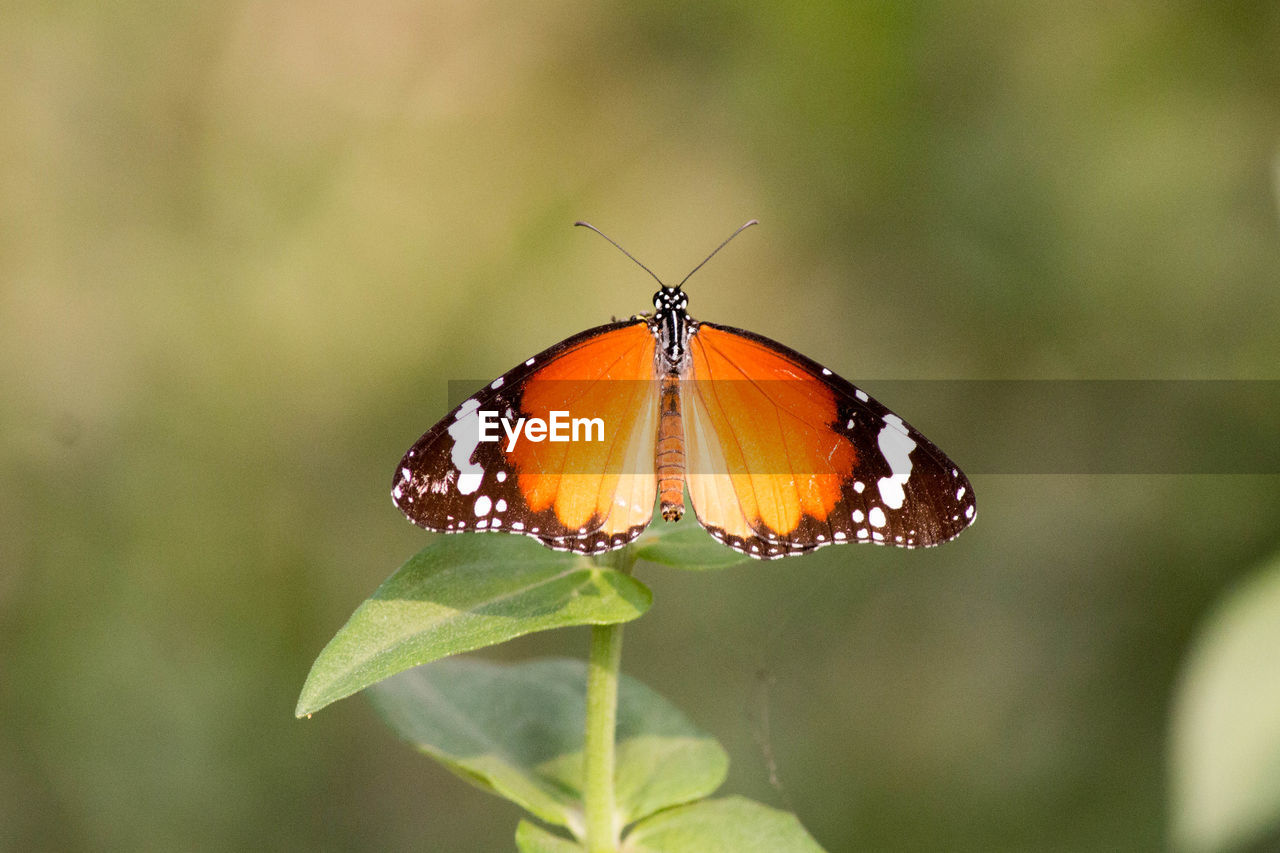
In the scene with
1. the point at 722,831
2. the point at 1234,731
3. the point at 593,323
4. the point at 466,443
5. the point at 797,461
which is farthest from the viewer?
the point at 593,323

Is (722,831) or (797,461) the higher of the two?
(797,461)

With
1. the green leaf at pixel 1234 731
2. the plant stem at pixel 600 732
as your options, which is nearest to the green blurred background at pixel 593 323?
the plant stem at pixel 600 732

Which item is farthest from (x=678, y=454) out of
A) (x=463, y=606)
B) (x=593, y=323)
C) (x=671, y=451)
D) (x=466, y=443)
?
(x=593, y=323)

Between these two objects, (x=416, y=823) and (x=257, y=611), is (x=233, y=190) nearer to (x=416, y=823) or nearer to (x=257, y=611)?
(x=257, y=611)

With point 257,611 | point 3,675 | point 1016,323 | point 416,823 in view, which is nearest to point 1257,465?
point 1016,323

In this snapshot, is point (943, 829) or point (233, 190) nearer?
point (943, 829)

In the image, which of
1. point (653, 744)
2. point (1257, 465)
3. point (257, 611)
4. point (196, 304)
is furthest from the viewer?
point (196, 304)

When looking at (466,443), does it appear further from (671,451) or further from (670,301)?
(670,301)
